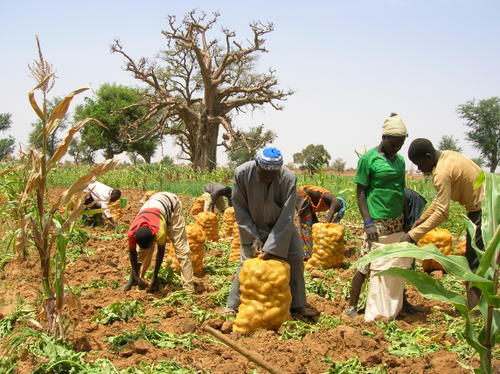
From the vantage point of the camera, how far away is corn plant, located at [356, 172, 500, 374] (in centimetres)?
202

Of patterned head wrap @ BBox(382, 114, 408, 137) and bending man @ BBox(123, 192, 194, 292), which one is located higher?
patterned head wrap @ BBox(382, 114, 408, 137)

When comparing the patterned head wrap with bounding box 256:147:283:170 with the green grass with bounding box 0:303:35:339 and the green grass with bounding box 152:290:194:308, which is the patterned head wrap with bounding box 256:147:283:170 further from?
the green grass with bounding box 0:303:35:339

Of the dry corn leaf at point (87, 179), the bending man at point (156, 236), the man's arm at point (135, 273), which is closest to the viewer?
the dry corn leaf at point (87, 179)

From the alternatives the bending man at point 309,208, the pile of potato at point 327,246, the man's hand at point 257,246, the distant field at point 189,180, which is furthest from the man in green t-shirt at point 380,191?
the distant field at point 189,180

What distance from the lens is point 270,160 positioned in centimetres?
383

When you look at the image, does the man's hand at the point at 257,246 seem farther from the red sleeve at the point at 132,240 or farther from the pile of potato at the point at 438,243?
the pile of potato at the point at 438,243

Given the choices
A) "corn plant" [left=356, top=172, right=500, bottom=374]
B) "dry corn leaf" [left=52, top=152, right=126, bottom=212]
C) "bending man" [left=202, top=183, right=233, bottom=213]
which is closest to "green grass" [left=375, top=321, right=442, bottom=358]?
"corn plant" [left=356, top=172, right=500, bottom=374]

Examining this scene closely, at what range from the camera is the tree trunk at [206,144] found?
27188mm

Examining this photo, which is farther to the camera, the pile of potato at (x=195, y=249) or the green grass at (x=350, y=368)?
the pile of potato at (x=195, y=249)

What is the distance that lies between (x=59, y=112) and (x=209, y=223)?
4654 mm

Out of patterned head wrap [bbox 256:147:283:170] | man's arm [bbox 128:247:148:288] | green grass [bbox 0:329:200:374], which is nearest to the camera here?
green grass [bbox 0:329:200:374]

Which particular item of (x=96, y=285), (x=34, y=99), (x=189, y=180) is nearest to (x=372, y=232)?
(x=34, y=99)

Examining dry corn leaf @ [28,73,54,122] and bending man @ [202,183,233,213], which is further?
bending man @ [202,183,233,213]

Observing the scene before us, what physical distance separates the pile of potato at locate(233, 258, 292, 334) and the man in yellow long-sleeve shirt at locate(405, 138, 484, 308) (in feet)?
3.69
